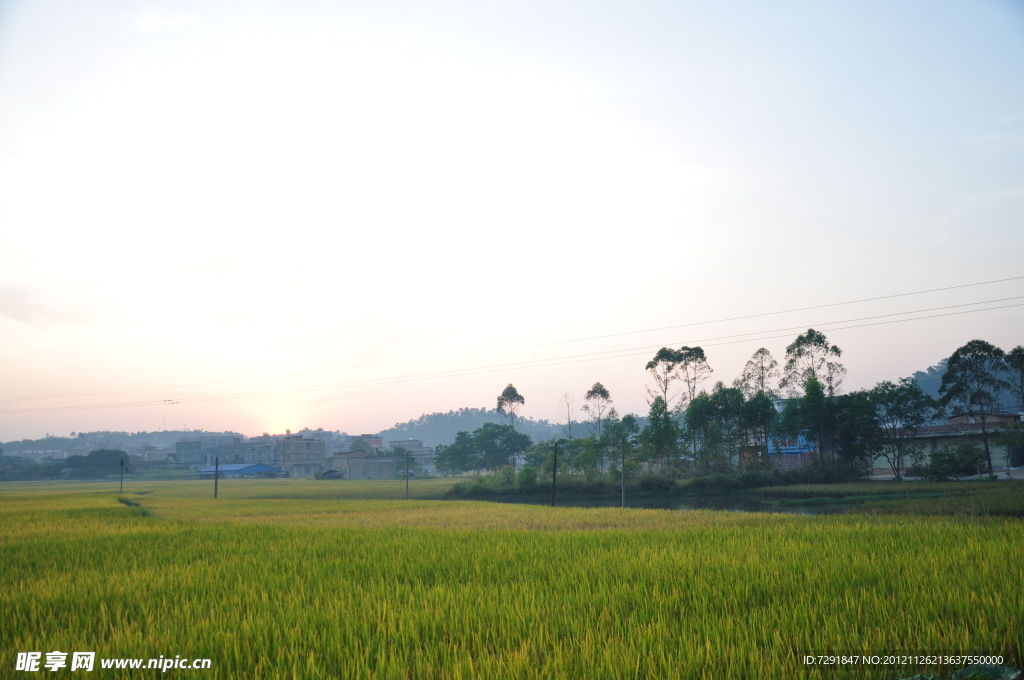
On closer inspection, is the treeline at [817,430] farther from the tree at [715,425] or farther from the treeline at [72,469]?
the treeline at [72,469]

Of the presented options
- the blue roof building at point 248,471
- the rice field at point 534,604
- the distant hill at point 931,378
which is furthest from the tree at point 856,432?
the distant hill at point 931,378

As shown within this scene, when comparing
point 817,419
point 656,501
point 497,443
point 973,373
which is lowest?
point 656,501

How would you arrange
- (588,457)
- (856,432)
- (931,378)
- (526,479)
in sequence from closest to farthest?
1. (856,432)
2. (526,479)
3. (588,457)
4. (931,378)

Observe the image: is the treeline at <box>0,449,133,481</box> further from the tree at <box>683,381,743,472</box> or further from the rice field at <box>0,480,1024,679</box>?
the rice field at <box>0,480,1024,679</box>

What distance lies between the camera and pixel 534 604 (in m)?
6.05

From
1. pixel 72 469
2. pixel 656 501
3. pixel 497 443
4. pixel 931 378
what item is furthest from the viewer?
pixel 931 378

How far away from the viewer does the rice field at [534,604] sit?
442 cm

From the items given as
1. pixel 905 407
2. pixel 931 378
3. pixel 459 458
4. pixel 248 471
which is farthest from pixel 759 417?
pixel 931 378

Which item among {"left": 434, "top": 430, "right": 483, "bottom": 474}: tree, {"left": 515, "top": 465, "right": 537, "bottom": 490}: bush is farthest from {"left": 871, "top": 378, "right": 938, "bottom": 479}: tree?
{"left": 434, "top": 430, "right": 483, "bottom": 474}: tree

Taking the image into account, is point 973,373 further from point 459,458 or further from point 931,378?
A: point 931,378

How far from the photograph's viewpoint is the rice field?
4.42 m

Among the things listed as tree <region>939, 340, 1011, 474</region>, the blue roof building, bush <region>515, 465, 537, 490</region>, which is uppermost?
tree <region>939, 340, 1011, 474</region>

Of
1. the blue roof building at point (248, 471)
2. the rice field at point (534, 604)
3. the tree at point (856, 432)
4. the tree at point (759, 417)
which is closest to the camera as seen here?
the rice field at point (534, 604)

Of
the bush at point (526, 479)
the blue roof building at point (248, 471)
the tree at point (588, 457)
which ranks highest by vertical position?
the tree at point (588, 457)
